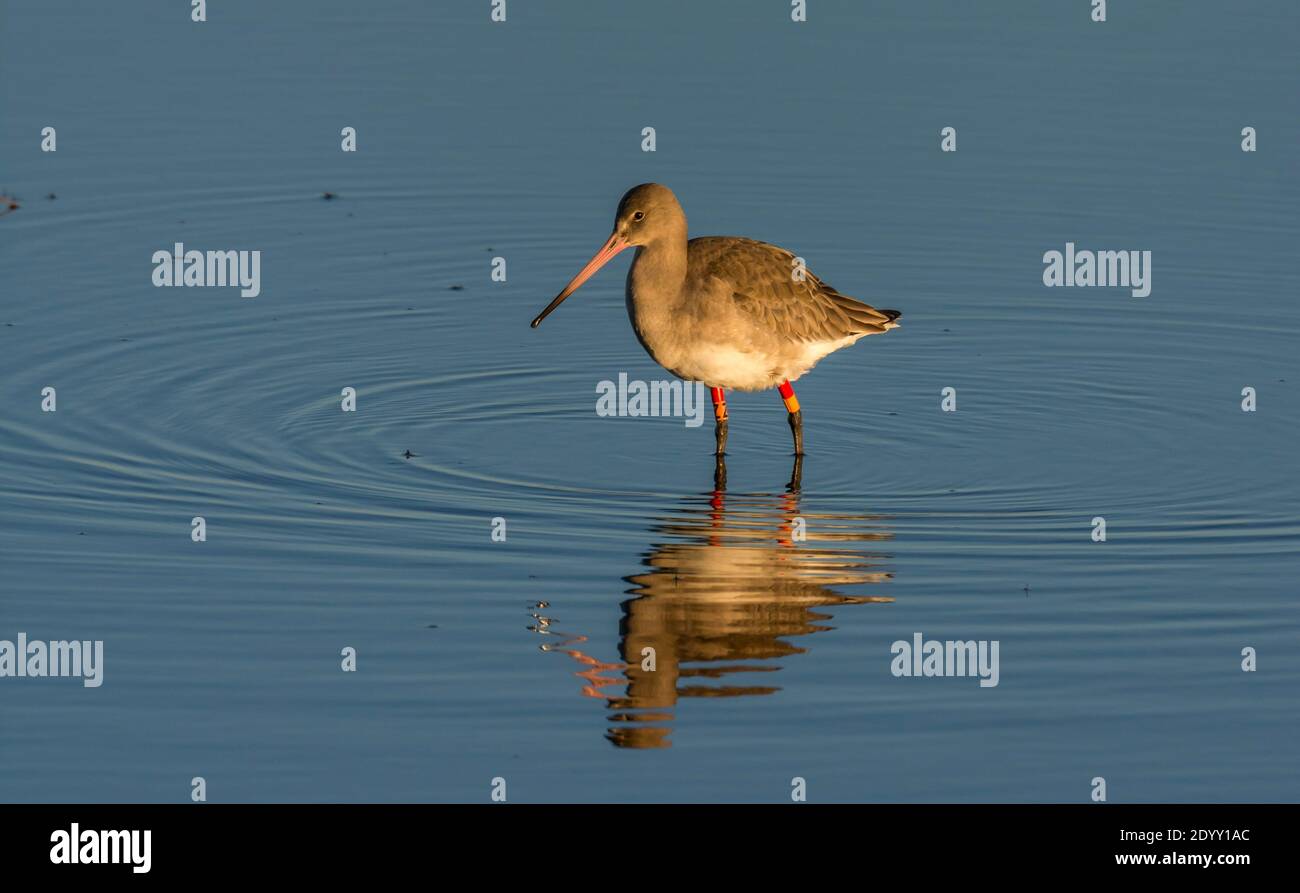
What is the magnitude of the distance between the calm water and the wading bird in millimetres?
563

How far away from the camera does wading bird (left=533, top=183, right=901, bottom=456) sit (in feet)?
42.2

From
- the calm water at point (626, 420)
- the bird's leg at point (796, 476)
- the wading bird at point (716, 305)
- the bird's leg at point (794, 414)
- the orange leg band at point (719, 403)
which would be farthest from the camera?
the orange leg band at point (719, 403)

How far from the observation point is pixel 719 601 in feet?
34.8

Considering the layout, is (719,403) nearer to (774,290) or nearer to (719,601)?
(774,290)

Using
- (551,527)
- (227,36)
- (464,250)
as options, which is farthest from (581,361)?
(227,36)

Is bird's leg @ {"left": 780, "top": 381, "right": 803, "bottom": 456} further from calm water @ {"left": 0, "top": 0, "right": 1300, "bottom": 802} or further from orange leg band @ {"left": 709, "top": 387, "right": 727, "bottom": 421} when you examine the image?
orange leg band @ {"left": 709, "top": 387, "right": 727, "bottom": 421}

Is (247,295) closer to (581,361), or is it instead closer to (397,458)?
(581,361)

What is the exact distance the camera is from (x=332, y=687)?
9.45 meters

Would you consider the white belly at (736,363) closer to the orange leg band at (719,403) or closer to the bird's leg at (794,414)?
the bird's leg at (794,414)

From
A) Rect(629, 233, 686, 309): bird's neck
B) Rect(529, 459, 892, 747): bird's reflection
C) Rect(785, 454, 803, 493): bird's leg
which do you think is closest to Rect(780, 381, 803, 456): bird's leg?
Rect(785, 454, 803, 493): bird's leg

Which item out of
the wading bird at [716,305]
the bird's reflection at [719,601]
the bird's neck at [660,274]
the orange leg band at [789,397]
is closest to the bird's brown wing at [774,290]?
the wading bird at [716,305]

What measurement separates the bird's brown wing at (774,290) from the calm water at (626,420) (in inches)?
28.2

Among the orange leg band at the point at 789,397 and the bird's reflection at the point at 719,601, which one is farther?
the orange leg band at the point at 789,397

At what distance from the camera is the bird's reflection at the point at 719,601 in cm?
952
